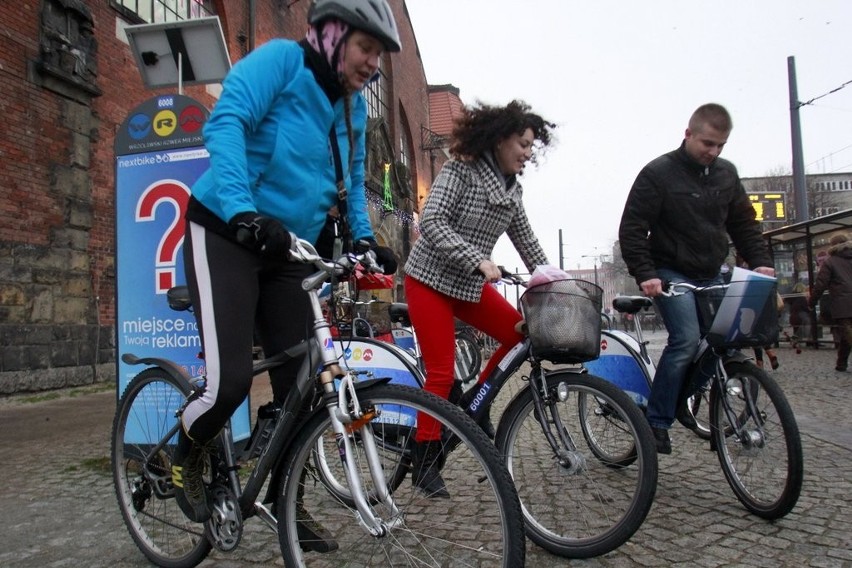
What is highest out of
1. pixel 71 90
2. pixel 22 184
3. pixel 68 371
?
pixel 71 90

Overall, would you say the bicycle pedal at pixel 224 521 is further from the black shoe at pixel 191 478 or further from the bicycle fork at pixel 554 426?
the bicycle fork at pixel 554 426

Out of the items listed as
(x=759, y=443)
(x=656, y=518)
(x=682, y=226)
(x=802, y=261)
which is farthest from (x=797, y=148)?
(x=656, y=518)

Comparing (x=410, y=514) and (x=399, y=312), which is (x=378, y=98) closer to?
(x=399, y=312)

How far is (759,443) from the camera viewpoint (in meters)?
3.03

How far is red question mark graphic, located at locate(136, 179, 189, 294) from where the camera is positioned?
404 centimetres

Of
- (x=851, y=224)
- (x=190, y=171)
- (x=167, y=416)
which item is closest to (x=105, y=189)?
(x=190, y=171)

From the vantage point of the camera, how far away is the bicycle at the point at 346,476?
1.84 m

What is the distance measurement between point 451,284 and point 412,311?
0.75ft

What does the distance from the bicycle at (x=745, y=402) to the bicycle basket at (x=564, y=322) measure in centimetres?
87

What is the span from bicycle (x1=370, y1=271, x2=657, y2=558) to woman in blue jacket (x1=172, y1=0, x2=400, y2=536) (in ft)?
2.77

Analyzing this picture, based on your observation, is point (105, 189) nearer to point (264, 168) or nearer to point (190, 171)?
point (190, 171)

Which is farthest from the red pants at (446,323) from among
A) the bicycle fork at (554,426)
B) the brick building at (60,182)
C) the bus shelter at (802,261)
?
the bus shelter at (802,261)

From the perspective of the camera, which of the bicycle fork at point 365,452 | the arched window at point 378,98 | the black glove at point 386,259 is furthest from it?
the arched window at point 378,98

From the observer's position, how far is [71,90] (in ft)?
28.8
